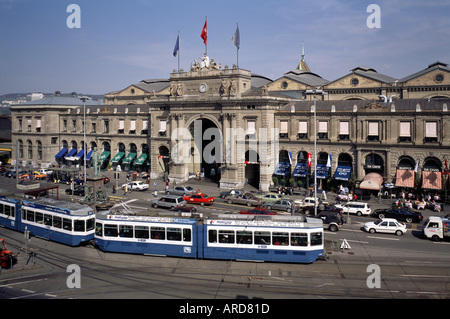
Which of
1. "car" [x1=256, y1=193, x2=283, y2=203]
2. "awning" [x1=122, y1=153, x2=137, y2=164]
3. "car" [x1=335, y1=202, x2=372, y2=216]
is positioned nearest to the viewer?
"car" [x1=335, y1=202, x2=372, y2=216]

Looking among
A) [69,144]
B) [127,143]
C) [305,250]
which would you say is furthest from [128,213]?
[69,144]

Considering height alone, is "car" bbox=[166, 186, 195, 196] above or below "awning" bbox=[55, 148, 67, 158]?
below

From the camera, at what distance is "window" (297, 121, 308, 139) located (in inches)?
2549

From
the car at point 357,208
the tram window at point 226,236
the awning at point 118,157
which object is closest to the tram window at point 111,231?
the tram window at point 226,236

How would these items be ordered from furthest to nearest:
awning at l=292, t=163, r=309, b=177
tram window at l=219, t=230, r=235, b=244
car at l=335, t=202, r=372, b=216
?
awning at l=292, t=163, r=309, b=177, car at l=335, t=202, r=372, b=216, tram window at l=219, t=230, r=235, b=244

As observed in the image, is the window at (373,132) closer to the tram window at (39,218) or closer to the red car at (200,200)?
the red car at (200,200)

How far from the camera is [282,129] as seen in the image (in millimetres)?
66688

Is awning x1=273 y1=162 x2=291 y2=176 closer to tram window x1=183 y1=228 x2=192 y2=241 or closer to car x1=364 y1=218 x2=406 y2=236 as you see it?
car x1=364 y1=218 x2=406 y2=236

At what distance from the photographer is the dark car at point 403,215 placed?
152 feet

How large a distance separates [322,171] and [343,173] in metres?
3.08

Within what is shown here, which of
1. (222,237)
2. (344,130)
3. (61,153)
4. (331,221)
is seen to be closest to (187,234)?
(222,237)

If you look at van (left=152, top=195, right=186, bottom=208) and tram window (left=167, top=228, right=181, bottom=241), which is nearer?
tram window (left=167, top=228, right=181, bottom=241)

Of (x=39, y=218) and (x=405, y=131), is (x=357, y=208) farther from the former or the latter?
(x=39, y=218)

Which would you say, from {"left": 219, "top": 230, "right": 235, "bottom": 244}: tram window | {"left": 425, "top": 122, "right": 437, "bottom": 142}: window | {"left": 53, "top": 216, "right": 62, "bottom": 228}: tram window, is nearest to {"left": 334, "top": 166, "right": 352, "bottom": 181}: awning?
{"left": 425, "top": 122, "right": 437, "bottom": 142}: window
